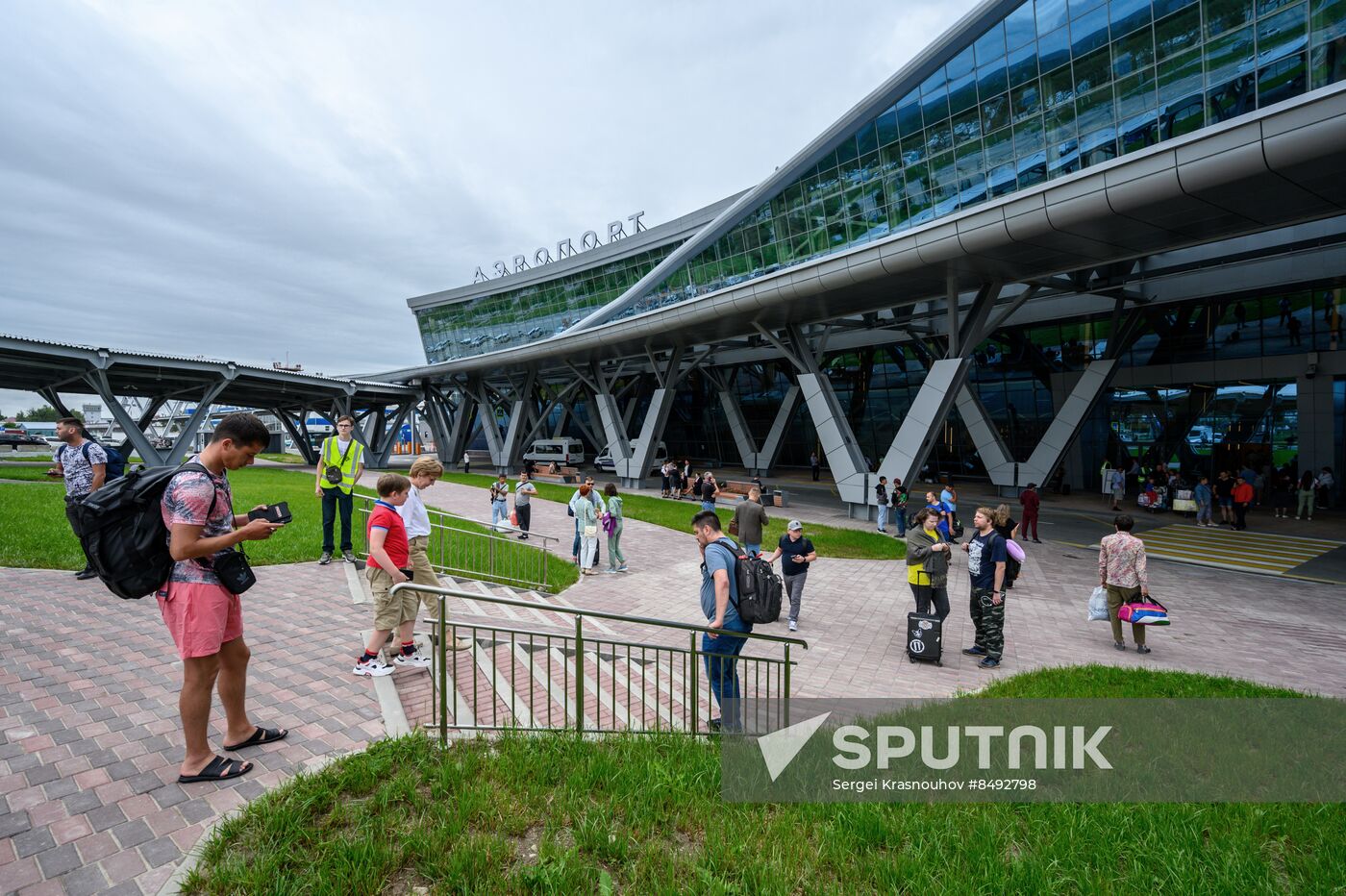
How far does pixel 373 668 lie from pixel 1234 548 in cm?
1979

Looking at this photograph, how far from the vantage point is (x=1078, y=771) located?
4.22m

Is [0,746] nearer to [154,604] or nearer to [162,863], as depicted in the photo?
[162,863]

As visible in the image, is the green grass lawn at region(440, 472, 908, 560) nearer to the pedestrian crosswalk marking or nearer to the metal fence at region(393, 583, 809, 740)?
the metal fence at region(393, 583, 809, 740)

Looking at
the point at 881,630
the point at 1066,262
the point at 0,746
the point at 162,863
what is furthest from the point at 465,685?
the point at 1066,262

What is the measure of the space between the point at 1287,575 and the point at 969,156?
46.2 feet

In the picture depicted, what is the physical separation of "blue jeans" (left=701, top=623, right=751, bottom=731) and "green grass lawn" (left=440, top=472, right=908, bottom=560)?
6374 millimetres

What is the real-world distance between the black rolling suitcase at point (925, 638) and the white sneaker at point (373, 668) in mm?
5877

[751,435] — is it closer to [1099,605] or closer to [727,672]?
[1099,605]

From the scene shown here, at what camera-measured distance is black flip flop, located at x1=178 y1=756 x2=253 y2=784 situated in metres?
3.58

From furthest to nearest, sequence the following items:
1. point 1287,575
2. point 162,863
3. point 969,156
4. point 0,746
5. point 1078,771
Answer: point 969,156, point 1287,575, point 1078,771, point 0,746, point 162,863

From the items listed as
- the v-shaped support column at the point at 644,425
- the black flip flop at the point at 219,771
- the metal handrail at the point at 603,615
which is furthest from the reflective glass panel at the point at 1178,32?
the black flip flop at the point at 219,771

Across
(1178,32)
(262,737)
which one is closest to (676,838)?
(262,737)

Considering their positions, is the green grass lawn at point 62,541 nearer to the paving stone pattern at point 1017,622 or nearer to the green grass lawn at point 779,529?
the paving stone pattern at point 1017,622

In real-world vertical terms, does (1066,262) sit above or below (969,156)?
below
